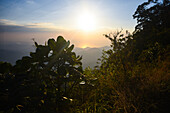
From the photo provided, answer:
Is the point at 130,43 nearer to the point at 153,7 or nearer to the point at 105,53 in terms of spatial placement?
the point at 105,53

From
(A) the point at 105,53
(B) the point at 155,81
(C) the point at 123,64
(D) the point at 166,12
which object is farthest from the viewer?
(D) the point at 166,12

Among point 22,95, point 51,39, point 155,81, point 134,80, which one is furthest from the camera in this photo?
point 134,80

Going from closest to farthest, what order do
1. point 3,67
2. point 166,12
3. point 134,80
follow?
point 3,67
point 134,80
point 166,12

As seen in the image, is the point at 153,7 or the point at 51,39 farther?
the point at 153,7

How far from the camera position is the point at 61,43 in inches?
65.2

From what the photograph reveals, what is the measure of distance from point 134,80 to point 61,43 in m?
2.44

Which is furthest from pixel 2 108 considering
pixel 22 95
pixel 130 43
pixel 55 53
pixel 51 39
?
pixel 130 43

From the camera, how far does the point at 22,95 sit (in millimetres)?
1281

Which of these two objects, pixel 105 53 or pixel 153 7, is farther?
pixel 153 7

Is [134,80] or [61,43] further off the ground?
[61,43]

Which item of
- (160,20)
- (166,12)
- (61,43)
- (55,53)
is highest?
(166,12)

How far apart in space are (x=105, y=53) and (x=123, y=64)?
74 cm

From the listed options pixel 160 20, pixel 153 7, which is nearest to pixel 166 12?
pixel 160 20

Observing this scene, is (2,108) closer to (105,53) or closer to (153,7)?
(105,53)
